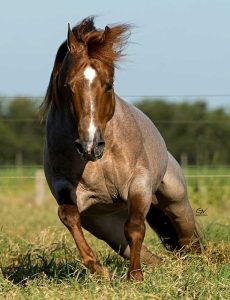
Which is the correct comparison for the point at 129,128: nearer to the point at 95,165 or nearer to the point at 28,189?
the point at 95,165

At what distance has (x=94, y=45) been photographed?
5832 mm

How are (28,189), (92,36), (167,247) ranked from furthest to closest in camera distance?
(28,189) < (167,247) < (92,36)

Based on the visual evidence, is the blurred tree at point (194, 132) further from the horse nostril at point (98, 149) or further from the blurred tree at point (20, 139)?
the horse nostril at point (98, 149)

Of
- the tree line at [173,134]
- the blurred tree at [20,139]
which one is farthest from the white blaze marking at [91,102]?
the blurred tree at [20,139]

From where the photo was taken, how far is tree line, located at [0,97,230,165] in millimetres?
21562

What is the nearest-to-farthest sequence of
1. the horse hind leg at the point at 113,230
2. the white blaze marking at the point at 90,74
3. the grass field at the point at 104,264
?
1. the grass field at the point at 104,264
2. the white blaze marking at the point at 90,74
3. the horse hind leg at the point at 113,230

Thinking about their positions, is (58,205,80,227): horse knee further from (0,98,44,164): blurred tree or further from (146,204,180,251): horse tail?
(0,98,44,164): blurred tree

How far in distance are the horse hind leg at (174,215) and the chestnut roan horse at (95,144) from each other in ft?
1.78

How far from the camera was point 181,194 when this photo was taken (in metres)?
7.52

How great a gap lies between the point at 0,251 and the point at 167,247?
4.70ft

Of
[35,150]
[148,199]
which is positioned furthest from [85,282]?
[35,150]

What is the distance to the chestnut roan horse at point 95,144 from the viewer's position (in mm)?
5531

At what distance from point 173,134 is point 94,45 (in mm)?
18765

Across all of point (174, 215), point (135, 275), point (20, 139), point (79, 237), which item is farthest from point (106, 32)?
point (20, 139)
